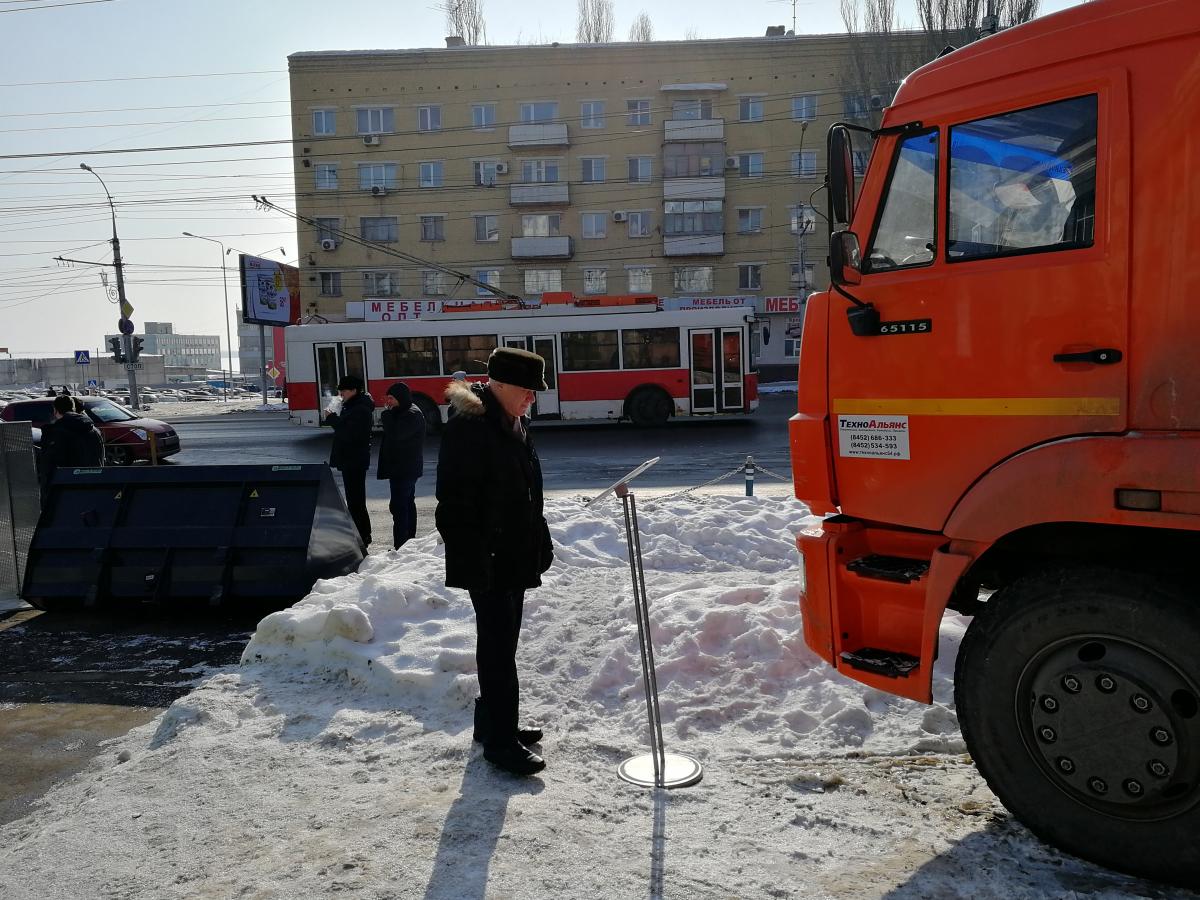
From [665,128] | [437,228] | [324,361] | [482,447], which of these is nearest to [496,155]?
[437,228]

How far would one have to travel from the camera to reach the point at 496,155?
46.7m

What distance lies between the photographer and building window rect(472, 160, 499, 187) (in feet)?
153

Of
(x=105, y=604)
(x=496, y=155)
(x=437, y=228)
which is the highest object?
(x=496, y=155)

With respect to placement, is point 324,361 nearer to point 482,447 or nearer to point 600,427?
point 600,427

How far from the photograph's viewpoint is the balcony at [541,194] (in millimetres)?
45688

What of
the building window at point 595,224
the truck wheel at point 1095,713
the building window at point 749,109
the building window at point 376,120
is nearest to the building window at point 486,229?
the building window at point 595,224

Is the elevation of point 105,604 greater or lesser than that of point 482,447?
lesser

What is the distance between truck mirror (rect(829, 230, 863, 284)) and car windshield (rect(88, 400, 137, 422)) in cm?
1722

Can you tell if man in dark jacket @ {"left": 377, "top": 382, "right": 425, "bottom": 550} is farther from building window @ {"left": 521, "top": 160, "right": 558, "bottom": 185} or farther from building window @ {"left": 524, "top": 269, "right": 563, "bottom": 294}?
building window @ {"left": 521, "top": 160, "right": 558, "bottom": 185}

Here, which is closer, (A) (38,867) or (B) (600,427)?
(A) (38,867)

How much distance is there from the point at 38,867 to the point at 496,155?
46819mm

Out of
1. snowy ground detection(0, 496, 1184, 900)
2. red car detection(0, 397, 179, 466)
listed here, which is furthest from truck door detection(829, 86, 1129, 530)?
red car detection(0, 397, 179, 466)

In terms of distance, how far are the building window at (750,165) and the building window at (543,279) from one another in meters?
10.9

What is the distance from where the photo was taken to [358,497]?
8.96 m
